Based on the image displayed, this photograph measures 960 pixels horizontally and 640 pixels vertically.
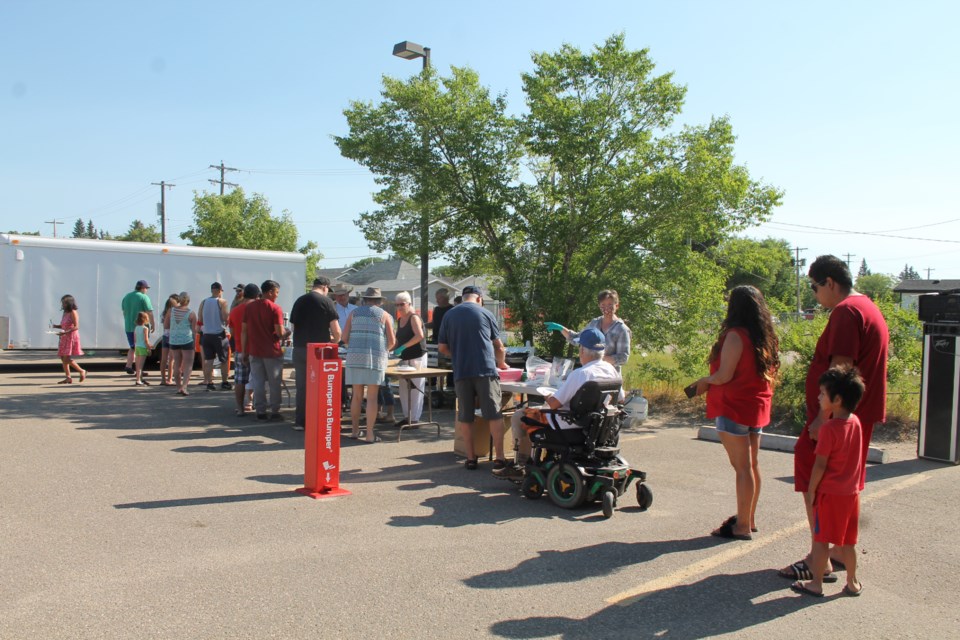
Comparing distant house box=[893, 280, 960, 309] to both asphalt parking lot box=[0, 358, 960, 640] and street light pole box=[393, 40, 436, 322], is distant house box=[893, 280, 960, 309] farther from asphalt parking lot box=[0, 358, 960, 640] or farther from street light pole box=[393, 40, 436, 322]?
street light pole box=[393, 40, 436, 322]

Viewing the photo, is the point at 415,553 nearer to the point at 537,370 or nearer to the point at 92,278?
the point at 537,370

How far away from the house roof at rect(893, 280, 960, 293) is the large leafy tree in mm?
3084

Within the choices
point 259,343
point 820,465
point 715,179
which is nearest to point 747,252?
point 715,179

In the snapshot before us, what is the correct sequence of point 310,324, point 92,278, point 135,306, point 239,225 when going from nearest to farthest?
point 310,324 → point 135,306 → point 92,278 → point 239,225

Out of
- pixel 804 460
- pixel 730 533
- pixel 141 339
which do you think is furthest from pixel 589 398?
pixel 141 339

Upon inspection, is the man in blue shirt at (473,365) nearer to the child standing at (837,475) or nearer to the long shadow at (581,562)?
the long shadow at (581,562)

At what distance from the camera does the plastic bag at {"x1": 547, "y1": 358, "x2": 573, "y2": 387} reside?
811cm

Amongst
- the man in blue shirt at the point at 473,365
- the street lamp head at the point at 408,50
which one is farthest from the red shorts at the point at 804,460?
the street lamp head at the point at 408,50

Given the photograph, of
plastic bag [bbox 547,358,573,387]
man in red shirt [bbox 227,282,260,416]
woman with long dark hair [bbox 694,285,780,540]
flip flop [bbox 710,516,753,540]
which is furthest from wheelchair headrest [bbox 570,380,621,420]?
man in red shirt [bbox 227,282,260,416]

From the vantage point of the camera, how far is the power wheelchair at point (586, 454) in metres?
6.20

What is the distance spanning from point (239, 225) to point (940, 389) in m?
31.0

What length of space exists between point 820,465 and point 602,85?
918 cm

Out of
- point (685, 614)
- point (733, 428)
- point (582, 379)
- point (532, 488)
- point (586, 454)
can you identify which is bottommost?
point (685, 614)

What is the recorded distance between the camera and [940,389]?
8.41 m
